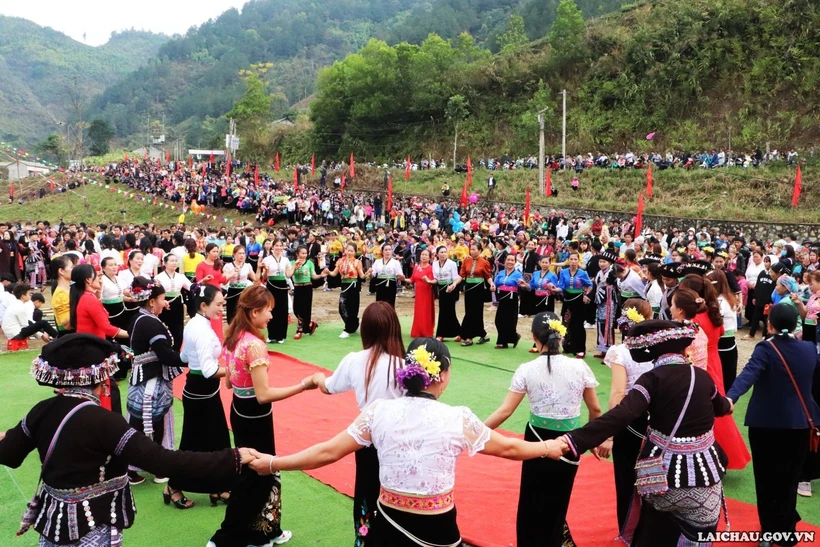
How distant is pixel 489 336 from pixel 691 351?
724 centimetres

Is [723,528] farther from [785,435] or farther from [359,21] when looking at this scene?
[359,21]

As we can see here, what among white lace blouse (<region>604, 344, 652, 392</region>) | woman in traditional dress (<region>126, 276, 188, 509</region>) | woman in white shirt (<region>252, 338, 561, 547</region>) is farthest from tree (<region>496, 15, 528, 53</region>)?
woman in white shirt (<region>252, 338, 561, 547</region>)

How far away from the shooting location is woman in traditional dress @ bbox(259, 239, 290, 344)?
35.8 ft

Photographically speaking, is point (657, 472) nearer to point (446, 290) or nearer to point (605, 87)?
point (446, 290)

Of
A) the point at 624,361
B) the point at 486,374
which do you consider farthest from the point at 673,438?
the point at 486,374

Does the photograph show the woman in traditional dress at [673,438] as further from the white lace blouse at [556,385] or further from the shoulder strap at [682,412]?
the white lace blouse at [556,385]

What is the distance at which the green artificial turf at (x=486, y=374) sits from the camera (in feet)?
18.3

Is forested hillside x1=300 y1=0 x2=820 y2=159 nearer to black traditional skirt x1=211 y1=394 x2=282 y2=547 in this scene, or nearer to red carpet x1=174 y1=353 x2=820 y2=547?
red carpet x1=174 y1=353 x2=820 y2=547

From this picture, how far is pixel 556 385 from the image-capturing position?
13.0 ft

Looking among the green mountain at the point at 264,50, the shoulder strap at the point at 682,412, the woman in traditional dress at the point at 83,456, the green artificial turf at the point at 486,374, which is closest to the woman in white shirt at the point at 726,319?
the green artificial turf at the point at 486,374

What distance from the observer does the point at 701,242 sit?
52.5 feet

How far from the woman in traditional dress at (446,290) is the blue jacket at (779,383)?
6393 millimetres

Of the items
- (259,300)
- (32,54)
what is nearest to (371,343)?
(259,300)

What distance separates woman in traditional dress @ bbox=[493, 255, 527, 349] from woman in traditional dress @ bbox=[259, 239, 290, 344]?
10.8ft
